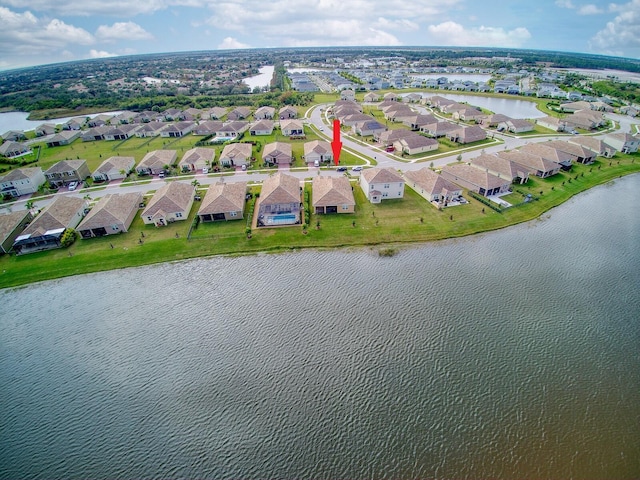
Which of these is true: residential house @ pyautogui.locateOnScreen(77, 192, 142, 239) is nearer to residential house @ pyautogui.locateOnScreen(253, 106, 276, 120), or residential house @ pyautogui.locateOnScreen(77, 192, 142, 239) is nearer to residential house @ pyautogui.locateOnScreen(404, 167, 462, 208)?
residential house @ pyautogui.locateOnScreen(404, 167, 462, 208)

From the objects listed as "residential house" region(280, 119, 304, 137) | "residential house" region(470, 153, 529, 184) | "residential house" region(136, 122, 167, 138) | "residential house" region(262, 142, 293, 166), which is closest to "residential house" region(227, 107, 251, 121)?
"residential house" region(136, 122, 167, 138)

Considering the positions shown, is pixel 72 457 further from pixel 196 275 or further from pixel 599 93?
pixel 599 93

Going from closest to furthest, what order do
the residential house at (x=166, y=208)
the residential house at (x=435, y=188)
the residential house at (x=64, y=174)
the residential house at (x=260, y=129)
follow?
the residential house at (x=166, y=208) < the residential house at (x=435, y=188) < the residential house at (x=64, y=174) < the residential house at (x=260, y=129)

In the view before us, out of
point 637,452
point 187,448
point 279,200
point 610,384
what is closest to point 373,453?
point 187,448

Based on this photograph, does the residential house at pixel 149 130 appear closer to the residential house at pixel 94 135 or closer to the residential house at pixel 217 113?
the residential house at pixel 94 135

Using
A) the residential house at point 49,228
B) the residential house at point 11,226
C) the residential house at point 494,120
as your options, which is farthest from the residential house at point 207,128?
the residential house at point 494,120
